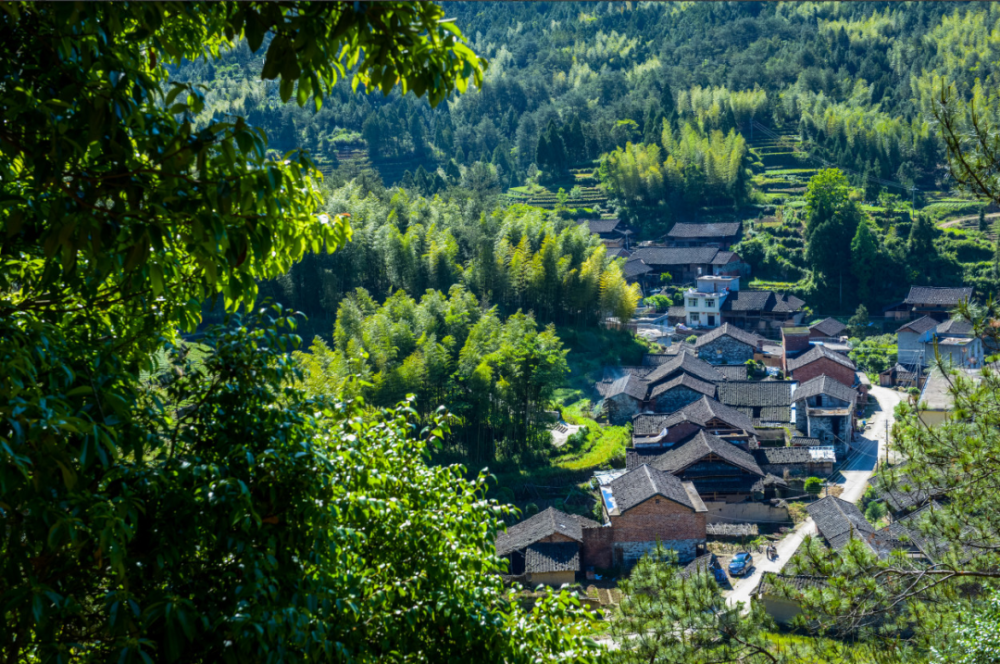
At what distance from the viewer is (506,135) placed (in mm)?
49000

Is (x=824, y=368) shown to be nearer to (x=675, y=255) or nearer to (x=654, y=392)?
(x=654, y=392)

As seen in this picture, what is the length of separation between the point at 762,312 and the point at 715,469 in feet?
41.5

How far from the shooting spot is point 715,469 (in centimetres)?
1509

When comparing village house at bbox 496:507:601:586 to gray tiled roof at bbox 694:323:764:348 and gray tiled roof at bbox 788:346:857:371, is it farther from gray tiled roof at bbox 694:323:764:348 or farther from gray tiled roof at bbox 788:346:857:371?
gray tiled roof at bbox 694:323:764:348

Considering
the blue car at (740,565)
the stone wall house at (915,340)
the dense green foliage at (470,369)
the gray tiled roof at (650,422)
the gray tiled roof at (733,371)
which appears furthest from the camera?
the stone wall house at (915,340)

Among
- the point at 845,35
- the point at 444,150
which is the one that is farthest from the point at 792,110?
the point at 444,150

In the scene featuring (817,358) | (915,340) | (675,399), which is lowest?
(915,340)

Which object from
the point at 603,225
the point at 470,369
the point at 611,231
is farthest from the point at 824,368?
the point at 603,225

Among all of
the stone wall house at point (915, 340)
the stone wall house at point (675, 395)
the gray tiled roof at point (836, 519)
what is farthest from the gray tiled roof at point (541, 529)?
the stone wall house at point (915, 340)

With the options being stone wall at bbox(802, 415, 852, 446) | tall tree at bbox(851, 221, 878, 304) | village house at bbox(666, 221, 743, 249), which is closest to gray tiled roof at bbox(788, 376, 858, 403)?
Answer: stone wall at bbox(802, 415, 852, 446)

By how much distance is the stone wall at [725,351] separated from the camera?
23047 mm

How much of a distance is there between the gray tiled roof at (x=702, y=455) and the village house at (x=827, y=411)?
2.90 metres

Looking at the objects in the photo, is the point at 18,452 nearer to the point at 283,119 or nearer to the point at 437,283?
the point at 437,283

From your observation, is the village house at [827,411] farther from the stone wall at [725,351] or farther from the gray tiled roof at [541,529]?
the gray tiled roof at [541,529]
